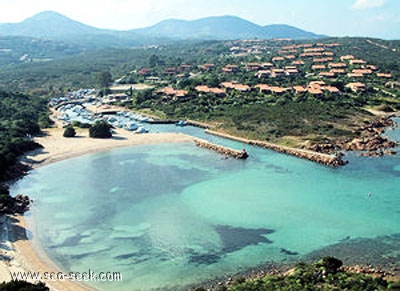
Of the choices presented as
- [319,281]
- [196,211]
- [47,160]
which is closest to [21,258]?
[196,211]

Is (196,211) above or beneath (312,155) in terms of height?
beneath

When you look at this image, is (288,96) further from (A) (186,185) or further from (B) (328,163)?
(A) (186,185)

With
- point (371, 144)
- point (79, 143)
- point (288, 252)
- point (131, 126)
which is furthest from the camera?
point (131, 126)

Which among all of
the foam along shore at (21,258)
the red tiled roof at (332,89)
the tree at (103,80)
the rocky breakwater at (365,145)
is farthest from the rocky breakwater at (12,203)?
the tree at (103,80)

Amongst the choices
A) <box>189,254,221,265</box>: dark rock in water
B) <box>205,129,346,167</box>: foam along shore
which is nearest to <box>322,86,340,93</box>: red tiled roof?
<box>205,129,346,167</box>: foam along shore

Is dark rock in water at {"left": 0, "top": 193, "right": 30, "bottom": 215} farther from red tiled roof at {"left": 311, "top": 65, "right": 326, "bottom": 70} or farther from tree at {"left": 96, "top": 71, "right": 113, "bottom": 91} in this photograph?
red tiled roof at {"left": 311, "top": 65, "right": 326, "bottom": 70}

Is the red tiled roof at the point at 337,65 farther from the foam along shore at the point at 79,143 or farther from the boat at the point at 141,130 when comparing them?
the boat at the point at 141,130

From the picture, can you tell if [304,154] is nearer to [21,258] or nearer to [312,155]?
[312,155]
